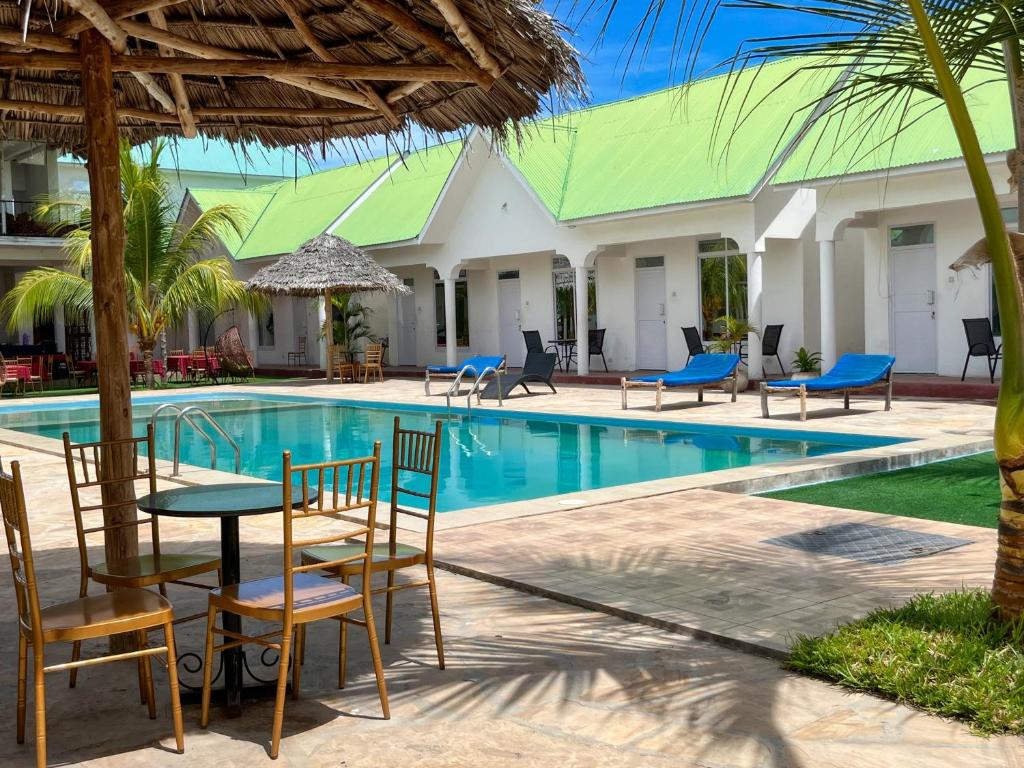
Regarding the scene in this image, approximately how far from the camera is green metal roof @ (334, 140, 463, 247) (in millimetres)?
24312

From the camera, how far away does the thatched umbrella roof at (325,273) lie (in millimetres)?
22406

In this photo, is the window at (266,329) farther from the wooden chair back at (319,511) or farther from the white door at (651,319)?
the wooden chair back at (319,511)

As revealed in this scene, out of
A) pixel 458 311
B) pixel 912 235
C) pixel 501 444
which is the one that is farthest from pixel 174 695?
pixel 458 311

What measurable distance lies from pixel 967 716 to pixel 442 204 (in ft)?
67.1

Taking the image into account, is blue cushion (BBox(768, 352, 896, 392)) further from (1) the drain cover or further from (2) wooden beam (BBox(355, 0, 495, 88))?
(2) wooden beam (BBox(355, 0, 495, 88))

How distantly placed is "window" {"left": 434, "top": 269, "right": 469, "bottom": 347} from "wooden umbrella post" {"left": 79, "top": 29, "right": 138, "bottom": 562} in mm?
21475

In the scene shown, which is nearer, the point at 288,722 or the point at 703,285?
the point at 288,722

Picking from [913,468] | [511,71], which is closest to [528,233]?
[913,468]

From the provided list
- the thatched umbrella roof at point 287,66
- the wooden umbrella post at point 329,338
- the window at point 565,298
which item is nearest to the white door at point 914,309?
the window at point 565,298

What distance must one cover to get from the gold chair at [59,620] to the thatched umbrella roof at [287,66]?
7.01 ft

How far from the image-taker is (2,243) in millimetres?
25969

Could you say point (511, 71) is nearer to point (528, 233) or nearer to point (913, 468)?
point (913, 468)

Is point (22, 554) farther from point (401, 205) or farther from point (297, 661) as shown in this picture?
point (401, 205)

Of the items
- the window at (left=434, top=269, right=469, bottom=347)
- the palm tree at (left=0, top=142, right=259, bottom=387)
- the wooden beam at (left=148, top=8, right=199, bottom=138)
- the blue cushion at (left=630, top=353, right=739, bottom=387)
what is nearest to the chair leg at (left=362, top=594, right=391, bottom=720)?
the wooden beam at (left=148, top=8, right=199, bottom=138)
